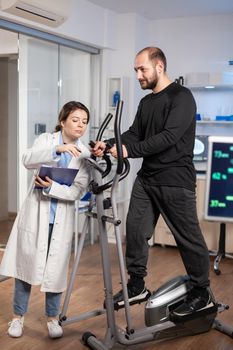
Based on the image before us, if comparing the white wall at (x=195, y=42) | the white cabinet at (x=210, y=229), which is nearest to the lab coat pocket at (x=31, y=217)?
the white cabinet at (x=210, y=229)

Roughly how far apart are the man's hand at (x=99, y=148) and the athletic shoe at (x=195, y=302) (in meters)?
1.03

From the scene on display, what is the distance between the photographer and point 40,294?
3619 mm

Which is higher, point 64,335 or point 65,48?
point 65,48

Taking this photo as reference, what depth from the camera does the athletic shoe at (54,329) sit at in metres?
2.90

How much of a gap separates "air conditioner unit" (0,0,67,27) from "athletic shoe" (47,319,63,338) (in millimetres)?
2399

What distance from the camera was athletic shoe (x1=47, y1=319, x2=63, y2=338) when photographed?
114 inches

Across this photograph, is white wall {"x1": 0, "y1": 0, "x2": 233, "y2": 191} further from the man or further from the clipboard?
the clipboard

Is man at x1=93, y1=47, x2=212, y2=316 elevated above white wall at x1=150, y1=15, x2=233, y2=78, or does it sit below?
below

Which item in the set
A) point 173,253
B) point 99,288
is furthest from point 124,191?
point 99,288

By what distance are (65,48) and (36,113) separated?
79 cm

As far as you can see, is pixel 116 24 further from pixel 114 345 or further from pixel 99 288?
pixel 114 345

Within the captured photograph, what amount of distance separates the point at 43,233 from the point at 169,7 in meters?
3.37

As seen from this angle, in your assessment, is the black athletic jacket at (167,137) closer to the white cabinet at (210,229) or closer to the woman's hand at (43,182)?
the woman's hand at (43,182)

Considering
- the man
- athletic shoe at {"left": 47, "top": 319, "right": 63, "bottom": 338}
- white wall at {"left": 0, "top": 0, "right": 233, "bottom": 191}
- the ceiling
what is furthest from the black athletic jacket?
white wall at {"left": 0, "top": 0, "right": 233, "bottom": 191}
